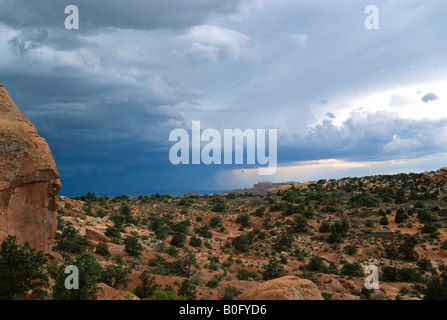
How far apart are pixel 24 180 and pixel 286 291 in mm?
13100

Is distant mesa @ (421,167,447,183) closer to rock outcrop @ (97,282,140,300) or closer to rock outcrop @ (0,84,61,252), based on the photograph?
rock outcrop @ (97,282,140,300)

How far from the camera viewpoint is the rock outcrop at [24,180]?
11969 millimetres

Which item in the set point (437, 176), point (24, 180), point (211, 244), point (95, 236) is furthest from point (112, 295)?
point (437, 176)

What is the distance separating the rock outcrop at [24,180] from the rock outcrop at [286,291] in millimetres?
11184

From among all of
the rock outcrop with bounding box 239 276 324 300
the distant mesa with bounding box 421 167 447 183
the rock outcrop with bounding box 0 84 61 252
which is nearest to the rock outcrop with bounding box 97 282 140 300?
the rock outcrop with bounding box 0 84 61 252

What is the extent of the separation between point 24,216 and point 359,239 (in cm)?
3622

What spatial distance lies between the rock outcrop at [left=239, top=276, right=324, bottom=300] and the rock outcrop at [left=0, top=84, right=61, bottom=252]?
36.7 feet

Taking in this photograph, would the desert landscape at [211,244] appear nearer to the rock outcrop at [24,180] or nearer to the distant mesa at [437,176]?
the rock outcrop at [24,180]

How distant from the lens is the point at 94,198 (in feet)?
172

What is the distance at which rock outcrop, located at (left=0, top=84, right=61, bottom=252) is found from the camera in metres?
12.0

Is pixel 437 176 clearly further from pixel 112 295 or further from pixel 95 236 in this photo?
pixel 112 295
